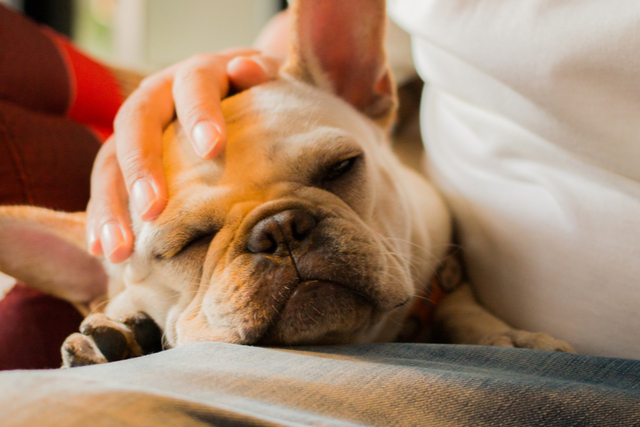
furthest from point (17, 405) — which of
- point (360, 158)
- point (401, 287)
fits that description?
point (360, 158)

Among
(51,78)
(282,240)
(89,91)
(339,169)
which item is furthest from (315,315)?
(89,91)

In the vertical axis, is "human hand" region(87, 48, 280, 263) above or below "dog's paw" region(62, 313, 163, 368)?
above

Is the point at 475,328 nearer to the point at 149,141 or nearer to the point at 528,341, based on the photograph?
the point at 528,341

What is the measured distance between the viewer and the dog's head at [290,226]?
2.93ft

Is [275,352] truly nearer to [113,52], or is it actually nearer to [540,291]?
[540,291]

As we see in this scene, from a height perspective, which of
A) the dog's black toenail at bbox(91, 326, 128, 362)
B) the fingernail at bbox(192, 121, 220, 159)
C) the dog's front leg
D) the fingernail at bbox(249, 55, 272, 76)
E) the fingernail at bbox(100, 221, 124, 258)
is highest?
the fingernail at bbox(249, 55, 272, 76)

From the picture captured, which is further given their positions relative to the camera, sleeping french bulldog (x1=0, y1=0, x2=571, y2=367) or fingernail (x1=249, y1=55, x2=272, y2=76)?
fingernail (x1=249, y1=55, x2=272, y2=76)

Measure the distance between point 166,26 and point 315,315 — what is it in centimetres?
566

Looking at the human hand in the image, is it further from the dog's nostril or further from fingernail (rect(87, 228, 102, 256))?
the dog's nostril

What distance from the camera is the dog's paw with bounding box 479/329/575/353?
3.15ft

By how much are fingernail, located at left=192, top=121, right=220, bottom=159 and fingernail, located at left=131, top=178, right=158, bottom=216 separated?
139 mm

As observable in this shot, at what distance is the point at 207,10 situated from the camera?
5520 mm

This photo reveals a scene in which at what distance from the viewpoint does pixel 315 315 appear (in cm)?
88

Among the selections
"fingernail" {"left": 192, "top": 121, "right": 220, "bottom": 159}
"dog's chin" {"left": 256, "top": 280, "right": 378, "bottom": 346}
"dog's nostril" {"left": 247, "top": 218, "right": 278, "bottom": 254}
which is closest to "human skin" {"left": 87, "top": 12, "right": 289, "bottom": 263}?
"fingernail" {"left": 192, "top": 121, "right": 220, "bottom": 159}
